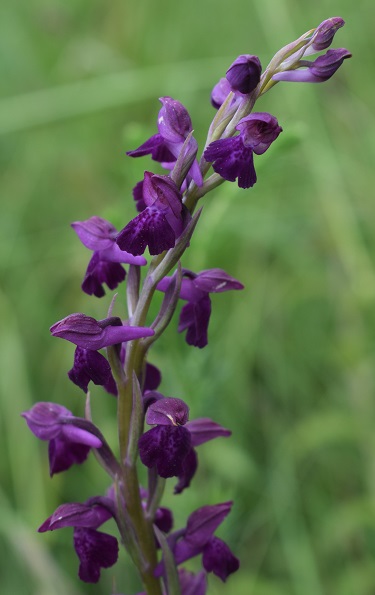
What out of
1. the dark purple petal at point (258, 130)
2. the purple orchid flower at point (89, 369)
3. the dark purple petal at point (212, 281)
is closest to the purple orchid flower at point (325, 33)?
the dark purple petal at point (258, 130)

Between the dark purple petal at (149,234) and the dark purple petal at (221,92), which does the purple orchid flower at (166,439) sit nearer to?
the dark purple petal at (149,234)

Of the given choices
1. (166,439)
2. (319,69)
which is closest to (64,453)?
(166,439)

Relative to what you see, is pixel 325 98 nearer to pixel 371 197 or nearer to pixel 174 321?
pixel 371 197

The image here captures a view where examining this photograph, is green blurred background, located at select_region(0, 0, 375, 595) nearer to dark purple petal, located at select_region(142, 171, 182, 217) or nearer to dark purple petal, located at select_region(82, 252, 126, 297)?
dark purple petal, located at select_region(82, 252, 126, 297)

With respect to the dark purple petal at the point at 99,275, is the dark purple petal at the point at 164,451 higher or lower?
lower

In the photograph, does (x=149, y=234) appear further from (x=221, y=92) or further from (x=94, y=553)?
(x=94, y=553)
